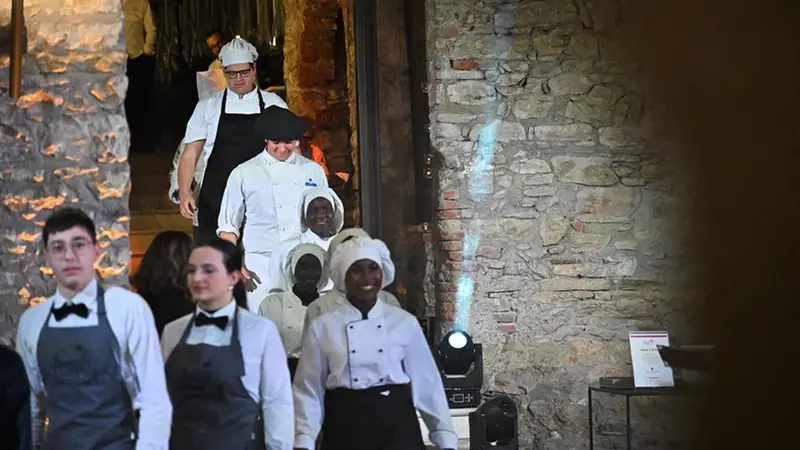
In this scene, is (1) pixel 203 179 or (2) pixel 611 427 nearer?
(1) pixel 203 179

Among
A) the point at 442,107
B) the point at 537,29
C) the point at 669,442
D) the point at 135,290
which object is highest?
the point at 537,29

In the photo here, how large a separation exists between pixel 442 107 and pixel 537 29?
631 millimetres

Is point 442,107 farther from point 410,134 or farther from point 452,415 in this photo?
point 452,415

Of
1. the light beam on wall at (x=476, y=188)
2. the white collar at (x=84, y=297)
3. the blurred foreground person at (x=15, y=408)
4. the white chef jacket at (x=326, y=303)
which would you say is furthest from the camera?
the light beam on wall at (x=476, y=188)

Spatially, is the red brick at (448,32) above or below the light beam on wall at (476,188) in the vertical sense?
above

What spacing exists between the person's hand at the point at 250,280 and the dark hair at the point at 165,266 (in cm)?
29

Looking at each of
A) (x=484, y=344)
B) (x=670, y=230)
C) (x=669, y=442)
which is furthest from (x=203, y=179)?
(x=669, y=442)

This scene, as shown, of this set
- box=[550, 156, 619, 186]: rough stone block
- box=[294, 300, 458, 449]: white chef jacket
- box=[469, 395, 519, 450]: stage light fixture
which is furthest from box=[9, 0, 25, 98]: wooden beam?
box=[550, 156, 619, 186]: rough stone block

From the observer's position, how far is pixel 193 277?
167 inches

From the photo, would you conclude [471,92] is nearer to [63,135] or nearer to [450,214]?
[450,214]

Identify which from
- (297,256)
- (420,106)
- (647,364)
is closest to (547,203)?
(420,106)

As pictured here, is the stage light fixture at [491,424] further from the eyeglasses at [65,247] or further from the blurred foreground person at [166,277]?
the eyeglasses at [65,247]

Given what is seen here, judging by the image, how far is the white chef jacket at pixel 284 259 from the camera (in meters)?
4.64

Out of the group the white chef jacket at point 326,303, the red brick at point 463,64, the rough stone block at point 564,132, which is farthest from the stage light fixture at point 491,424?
the red brick at point 463,64
